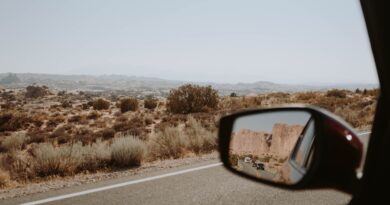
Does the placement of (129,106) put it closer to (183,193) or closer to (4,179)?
(4,179)

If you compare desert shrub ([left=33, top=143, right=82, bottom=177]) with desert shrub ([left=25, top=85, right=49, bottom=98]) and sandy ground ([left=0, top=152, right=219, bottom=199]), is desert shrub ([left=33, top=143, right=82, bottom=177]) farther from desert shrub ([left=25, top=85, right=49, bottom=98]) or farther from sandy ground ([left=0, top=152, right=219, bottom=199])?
desert shrub ([left=25, top=85, right=49, bottom=98])

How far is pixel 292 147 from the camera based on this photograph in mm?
2174

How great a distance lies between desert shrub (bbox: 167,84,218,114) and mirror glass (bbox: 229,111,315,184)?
29632 mm

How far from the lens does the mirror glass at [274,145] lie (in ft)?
5.97

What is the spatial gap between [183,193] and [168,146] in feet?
17.3

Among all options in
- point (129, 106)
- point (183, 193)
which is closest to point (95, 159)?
point (183, 193)

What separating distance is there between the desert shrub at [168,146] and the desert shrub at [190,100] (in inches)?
784

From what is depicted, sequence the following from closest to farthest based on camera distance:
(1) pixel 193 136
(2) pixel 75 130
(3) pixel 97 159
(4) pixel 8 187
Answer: (4) pixel 8 187, (3) pixel 97 159, (1) pixel 193 136, (2) pixel 75 130

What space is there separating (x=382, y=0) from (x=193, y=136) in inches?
446

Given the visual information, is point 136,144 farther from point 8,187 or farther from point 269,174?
point 269,174

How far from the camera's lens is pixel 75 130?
26.1m

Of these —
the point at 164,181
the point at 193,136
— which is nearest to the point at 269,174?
the point at 164,181

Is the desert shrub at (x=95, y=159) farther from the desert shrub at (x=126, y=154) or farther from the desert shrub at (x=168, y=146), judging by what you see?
the desert shrub at (x=168, y=146)

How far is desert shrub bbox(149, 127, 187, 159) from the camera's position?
11.4m
